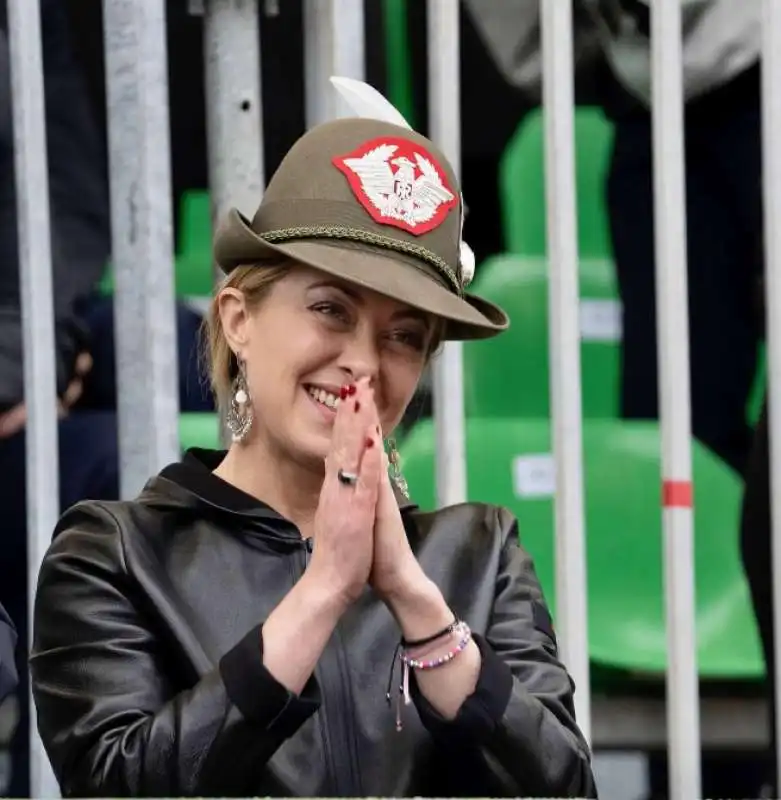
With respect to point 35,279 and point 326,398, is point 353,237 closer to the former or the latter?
point 326,398

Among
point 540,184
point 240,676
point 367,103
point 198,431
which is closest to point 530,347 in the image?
point 540,184

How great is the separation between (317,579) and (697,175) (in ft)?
5.89

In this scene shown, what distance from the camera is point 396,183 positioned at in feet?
5.74

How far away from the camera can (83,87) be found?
288 centimetres

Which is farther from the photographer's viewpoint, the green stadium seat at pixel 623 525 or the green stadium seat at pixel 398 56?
the green stadium seat at pixel 623 525

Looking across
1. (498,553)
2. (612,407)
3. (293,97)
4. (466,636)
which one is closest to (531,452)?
(612,407)

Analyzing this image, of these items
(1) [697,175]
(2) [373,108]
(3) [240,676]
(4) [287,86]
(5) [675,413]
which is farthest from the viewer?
(1) [697,175]

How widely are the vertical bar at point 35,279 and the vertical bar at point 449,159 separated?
594 mm

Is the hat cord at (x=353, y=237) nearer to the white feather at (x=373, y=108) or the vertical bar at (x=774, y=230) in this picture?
the white feather at (x=373, y=108)

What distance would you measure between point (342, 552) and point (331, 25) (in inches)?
52.0

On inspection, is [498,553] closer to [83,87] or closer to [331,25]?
[331,25]

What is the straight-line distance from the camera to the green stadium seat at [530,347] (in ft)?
10.3

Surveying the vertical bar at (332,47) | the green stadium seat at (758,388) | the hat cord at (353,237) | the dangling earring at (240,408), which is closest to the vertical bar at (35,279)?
the vertical bar at (332,47)

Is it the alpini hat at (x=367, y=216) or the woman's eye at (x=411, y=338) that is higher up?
the alpini hat at (x=367, y=216)
